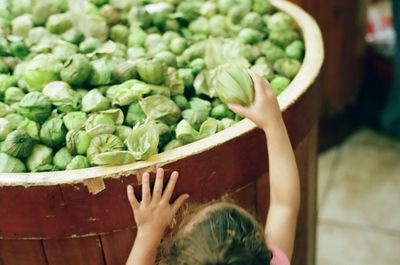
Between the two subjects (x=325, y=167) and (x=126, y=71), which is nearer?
(x=126, y=71)

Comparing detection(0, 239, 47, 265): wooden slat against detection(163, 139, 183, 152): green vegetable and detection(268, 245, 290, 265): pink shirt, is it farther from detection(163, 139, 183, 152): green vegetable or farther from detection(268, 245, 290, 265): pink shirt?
detection(268, 245, 290, 265): pink shirt

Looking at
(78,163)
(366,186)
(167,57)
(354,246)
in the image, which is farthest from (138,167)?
(366,186)

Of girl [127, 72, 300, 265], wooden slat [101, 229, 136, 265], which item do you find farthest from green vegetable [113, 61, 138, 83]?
wooden slat [101, 229, 136, 265]

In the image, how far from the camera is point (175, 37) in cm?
181

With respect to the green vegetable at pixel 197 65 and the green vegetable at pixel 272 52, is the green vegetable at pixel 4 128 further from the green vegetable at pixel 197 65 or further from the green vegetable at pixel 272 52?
the green vegetable at pixel 272 52

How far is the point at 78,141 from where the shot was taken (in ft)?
4.56

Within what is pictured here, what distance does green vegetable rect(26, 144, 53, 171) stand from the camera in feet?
4.57

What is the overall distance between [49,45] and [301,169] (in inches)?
32.2

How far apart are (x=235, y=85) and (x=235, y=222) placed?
0.39 meters

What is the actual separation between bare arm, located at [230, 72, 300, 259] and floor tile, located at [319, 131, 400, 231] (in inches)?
60.3

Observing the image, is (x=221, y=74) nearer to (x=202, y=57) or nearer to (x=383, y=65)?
(x=202, y=57)

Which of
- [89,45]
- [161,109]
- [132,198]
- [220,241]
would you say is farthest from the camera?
[89,45]

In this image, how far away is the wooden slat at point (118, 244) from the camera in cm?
135

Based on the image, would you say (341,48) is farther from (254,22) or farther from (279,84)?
(279,84)
